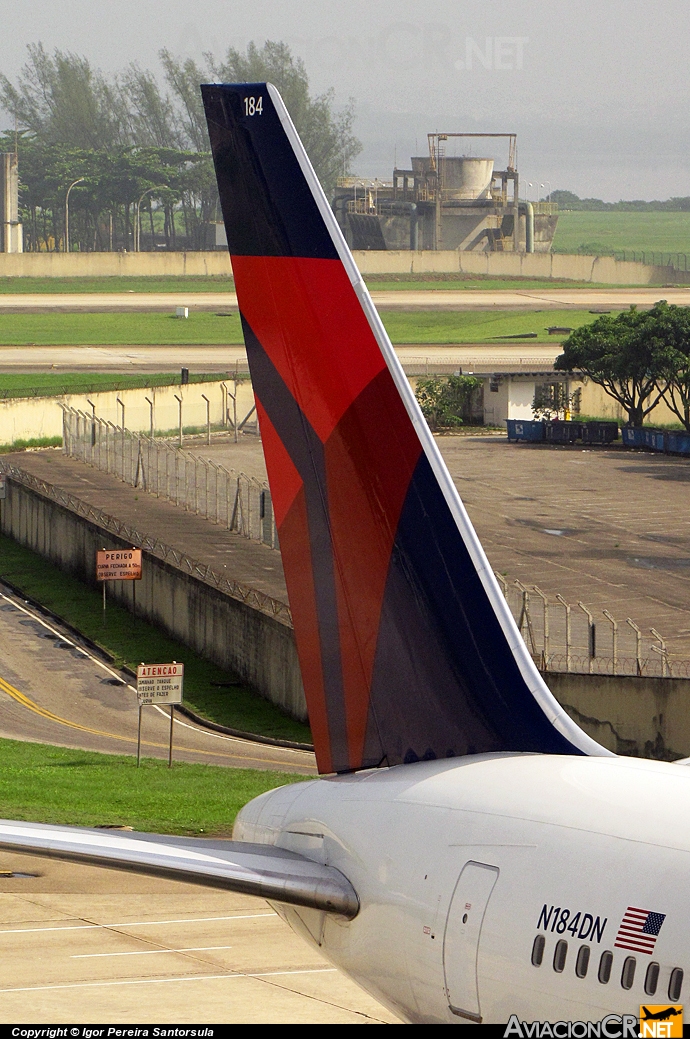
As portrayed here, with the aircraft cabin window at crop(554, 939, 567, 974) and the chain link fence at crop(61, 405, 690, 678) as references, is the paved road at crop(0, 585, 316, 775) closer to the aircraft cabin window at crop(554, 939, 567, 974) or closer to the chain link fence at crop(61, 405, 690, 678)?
the chain link fence at crop(61, 405, 690, 678)

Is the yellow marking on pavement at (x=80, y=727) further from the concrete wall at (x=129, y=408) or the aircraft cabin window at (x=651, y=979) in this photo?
the concrete wall at (x=129, y=408)

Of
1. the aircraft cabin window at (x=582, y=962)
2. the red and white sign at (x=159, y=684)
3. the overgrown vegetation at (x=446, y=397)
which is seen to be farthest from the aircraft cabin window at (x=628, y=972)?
the overgrown vegetation at (x=446, y=397)

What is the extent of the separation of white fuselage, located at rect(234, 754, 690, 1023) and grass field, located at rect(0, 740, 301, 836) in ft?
63.5

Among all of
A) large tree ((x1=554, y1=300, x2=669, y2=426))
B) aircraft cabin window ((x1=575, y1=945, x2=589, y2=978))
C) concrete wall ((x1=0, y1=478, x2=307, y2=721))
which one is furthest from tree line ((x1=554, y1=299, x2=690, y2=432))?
aircraft cabin window ((x1=575, y1=945, x2=589, y2=978))

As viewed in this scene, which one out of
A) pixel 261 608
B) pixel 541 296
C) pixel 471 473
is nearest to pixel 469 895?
pixel 261 608

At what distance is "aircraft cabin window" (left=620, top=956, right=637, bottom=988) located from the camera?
813 centimetres

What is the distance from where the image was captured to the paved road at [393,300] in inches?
6954

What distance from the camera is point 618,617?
1938 inches

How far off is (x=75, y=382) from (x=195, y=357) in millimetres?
20785

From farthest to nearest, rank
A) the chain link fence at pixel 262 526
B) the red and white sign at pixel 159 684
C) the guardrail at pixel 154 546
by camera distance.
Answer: the guardrail at pixel 154 546 < the chain link fence at pixel 262 526 < the red and white sign at pixel 159 684

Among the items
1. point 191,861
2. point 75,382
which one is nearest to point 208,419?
point 75,382

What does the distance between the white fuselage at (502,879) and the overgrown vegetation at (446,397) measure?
98.9 m

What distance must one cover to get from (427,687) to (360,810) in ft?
3.96

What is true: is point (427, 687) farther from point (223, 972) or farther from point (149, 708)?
point (149, 708)
